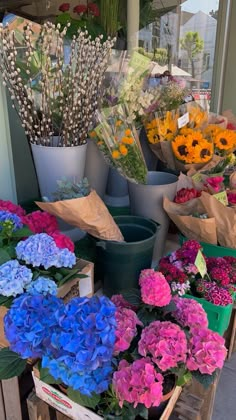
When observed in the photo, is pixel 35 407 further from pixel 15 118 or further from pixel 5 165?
pixel 15 118

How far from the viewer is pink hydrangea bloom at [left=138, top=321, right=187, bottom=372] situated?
69cm

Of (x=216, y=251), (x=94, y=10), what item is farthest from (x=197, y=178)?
(x=94, y=10)

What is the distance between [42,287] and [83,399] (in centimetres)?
26

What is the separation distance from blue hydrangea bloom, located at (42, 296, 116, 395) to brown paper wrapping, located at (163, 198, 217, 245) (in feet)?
2.01

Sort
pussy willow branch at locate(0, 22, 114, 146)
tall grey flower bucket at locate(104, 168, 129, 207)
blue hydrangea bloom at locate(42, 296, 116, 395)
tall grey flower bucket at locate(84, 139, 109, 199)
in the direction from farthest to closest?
tall grey flower bucket at locate(104, 168, 129, 207)
tall grey flower bucket at locate(84, 139, 109, 199)
pussy willow branch at locate(0, 22, 114, 146)
blue hydrangea bloom at locate(42, 296, 116, 395)

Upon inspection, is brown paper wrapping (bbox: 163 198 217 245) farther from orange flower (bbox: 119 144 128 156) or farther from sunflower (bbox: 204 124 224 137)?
sunflower (bbox: 204 124 224 137)

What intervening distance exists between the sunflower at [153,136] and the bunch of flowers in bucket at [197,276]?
643 millimetres

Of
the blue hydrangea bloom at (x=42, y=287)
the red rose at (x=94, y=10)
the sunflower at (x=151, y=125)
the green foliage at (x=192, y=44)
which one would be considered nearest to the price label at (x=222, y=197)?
the sunflower at (x=151, y=125)

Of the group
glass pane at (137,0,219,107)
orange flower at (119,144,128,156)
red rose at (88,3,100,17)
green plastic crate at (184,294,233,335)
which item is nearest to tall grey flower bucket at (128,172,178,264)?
orange flower at (119,144,128,156)

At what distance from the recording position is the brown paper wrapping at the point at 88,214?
3.16 ft

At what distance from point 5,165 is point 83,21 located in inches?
36.5

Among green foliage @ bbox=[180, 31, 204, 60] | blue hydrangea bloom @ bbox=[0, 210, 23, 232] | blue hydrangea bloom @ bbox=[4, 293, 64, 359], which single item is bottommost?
blue hydrangea bloom @ bbox=[4, 293, 64, 359]

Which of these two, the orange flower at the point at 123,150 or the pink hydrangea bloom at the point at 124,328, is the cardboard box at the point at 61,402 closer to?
the pink hydrangea bloom at the point at 124,328

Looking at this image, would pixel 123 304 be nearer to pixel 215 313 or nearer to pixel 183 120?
pixel 215 313
